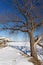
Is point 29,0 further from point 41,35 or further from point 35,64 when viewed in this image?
point 35,64

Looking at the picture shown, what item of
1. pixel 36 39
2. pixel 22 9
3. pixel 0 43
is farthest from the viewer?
pixel 0 43

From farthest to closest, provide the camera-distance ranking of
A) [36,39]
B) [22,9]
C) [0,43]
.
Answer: [0,43] → [36,39] → [22,9]

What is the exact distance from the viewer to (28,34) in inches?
365

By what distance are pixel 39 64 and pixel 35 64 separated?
1.32ft

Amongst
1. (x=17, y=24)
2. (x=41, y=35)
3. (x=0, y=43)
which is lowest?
(x=0, y=43)

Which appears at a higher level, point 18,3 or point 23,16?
point 18,3

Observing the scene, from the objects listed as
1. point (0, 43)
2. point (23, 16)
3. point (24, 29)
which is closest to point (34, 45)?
point (24, 29)

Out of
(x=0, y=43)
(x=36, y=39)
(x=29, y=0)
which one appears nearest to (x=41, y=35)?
(x=36, y=39)

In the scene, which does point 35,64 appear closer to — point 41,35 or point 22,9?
point 41,35

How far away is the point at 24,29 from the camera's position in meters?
9.09

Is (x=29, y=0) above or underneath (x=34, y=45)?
above

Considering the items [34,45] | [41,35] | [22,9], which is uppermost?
[22,9]

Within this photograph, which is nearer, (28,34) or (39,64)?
(39,64)

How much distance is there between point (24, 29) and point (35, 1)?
1.66m
